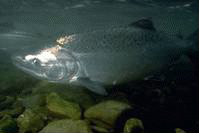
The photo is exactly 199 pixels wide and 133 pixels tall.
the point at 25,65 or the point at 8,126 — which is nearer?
the point at 8,126

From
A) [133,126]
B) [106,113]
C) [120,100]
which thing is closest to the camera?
[133,126]

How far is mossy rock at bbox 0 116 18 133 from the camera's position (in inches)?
154

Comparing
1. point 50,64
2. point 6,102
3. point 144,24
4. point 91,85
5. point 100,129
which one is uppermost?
point 144,24

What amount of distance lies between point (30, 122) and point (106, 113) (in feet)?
4.80

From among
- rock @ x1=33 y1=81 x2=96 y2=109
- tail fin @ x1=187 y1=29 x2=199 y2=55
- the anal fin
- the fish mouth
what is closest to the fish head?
the fish mouth

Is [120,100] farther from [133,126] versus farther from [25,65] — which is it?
[25,65]

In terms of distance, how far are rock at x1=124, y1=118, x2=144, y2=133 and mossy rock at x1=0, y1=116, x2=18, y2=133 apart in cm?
208

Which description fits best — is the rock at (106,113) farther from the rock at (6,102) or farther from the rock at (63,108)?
the rock at (6,102)

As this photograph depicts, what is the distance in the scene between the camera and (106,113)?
4.15 m

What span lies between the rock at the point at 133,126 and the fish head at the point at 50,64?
153 centimetres

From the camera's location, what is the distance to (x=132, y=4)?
17.8m

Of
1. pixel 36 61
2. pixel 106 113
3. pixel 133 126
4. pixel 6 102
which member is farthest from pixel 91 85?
A: pixel 6 102

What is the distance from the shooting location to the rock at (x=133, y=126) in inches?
152

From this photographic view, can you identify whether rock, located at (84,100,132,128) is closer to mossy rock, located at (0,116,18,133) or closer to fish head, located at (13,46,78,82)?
fish head, located at (13,46,78,82)
